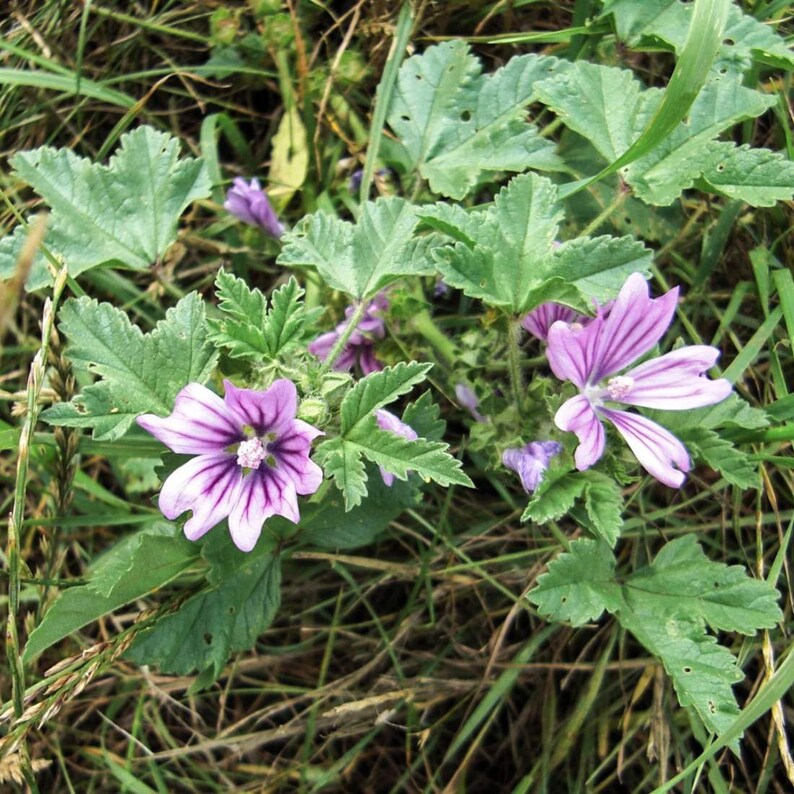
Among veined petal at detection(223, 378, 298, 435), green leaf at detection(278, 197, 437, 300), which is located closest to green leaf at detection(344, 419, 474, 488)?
veined petal at detection(223, 378, 298, 435)

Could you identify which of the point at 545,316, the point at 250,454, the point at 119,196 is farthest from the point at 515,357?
the point at 119,196

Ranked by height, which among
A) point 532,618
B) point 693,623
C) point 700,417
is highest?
point 700,417

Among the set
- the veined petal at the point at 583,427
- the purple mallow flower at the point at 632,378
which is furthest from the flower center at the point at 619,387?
the veined petal at the point at 583,427

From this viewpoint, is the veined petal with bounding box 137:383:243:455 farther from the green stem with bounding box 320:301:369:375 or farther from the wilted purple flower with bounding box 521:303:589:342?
the wilted purple flower with bounding box 521:303:589:342

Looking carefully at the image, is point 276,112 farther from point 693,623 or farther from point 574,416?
point 693,623

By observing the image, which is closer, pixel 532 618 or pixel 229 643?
pixel 229 643

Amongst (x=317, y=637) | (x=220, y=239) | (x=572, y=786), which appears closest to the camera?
(x=572, y=786)

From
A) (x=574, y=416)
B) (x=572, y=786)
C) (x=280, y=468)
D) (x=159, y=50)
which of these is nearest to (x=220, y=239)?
(x=159, y=50)
